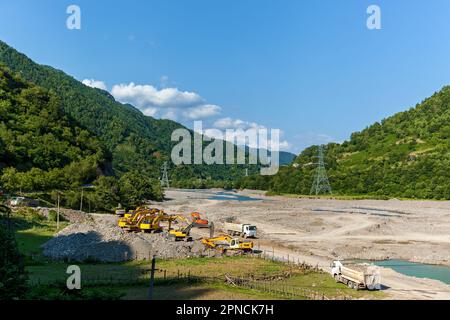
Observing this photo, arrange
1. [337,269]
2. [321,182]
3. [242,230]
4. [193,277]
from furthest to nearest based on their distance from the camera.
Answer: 1. [321,182]
2. [242,230]
3. [337,269]
4. [193,277]

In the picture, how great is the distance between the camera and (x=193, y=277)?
1212 inches

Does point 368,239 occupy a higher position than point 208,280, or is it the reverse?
point 208,280

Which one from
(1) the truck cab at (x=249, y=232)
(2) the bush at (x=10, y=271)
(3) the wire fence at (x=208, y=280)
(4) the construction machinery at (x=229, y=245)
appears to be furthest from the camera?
(1) the truck cab at (x=249, y=232)

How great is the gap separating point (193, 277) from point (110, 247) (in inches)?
486

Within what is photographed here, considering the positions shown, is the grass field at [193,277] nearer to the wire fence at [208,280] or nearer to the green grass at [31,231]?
the wire fence at [208,280]

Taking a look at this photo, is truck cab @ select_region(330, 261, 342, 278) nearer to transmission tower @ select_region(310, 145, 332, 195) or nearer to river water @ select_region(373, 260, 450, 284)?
river water @ select_region(373, 260, 450, 284)

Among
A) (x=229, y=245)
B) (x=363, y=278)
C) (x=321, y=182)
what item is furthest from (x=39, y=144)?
(x=321, y=182)

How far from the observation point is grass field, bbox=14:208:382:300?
2684 cm

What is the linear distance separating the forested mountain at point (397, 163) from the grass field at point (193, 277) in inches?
4046

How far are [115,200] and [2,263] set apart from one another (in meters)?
70.8

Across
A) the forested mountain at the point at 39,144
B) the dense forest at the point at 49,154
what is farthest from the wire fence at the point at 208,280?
the forested mountain at the point at 39,144

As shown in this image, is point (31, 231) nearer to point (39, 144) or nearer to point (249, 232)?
point (249, 232)

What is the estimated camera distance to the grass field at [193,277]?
2684 cm
